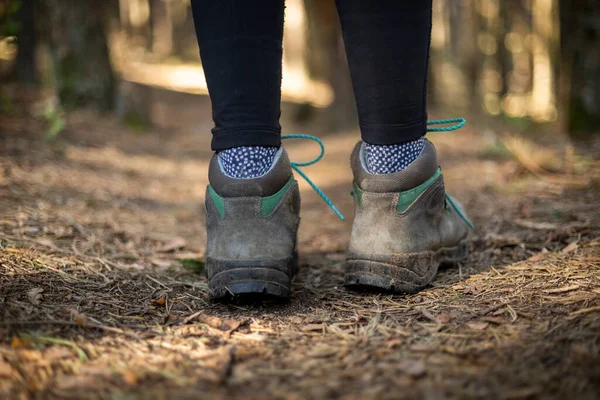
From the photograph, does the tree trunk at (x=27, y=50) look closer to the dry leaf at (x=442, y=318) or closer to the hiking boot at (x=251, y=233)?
the hiking boot at (x=251, y=233)

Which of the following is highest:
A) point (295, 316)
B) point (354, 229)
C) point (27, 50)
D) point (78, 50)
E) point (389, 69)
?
point (389, 69)

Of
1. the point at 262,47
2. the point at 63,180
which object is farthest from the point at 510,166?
the point at 63,180

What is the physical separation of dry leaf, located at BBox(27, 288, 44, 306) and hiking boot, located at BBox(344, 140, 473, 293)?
0.78 metres

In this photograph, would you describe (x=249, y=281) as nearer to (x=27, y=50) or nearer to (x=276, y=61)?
(x=276, y=61)

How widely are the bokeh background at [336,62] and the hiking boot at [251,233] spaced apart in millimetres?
2334

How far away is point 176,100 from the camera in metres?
12.1

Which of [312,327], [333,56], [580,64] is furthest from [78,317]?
[333,56]

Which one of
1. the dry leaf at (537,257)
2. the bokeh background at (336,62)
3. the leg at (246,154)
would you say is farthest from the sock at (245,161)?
the bokeh background at (336,62)

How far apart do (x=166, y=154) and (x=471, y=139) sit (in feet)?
9.38

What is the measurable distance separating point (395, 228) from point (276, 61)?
55cm

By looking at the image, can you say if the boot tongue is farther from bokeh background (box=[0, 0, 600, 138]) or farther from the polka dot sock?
bokeh background (box=[0, 0, 600, 138])

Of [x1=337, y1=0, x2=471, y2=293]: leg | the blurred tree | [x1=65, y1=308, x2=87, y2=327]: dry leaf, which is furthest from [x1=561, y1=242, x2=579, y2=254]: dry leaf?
the blurred tree

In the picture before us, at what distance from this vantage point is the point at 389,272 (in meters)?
1.42

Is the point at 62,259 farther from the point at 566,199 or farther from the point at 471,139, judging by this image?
the point at 471,139
